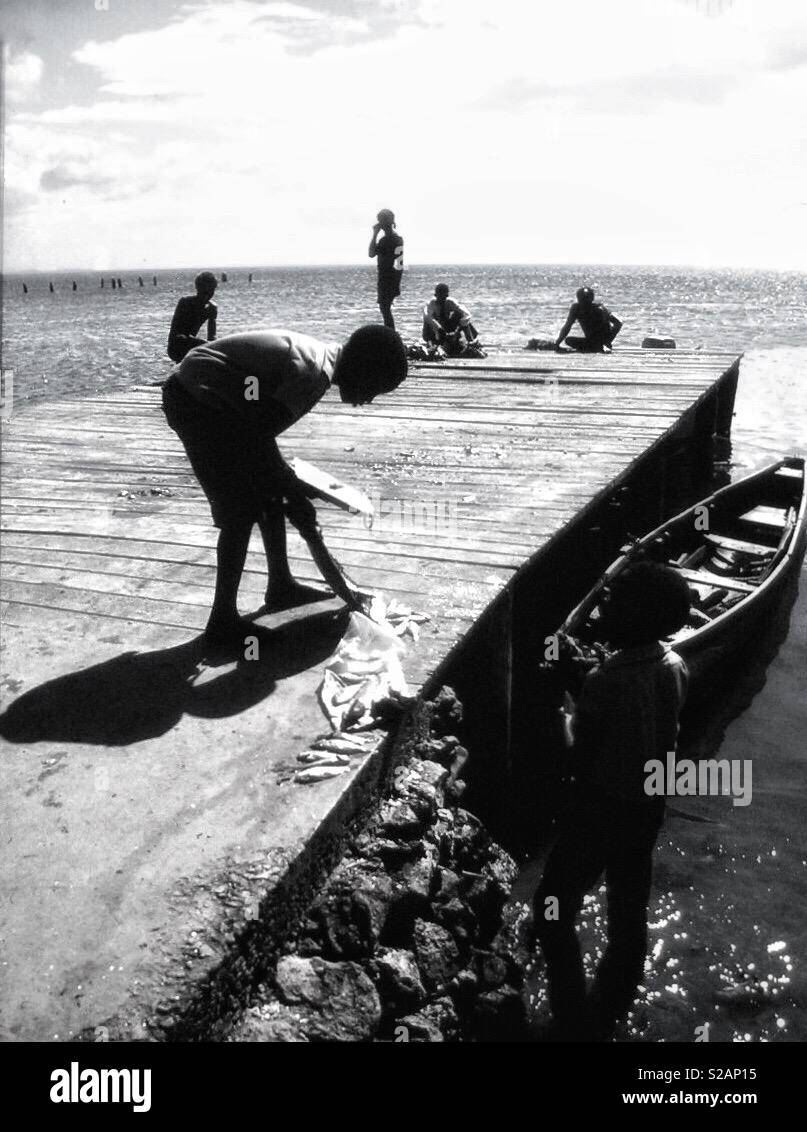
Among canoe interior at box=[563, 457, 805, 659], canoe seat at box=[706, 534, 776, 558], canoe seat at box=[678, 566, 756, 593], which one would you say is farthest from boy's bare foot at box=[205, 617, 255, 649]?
canoe seat at box=[706, 534, 776, 558]

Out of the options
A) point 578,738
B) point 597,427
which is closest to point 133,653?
point 578,738

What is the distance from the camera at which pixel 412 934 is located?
3.44m

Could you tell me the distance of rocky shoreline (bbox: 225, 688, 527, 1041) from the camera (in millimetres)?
2730

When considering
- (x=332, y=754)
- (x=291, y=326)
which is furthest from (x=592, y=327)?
(x=291, y=326)

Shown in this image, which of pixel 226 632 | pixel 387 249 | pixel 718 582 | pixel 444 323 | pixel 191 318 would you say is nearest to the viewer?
pixel 226 632

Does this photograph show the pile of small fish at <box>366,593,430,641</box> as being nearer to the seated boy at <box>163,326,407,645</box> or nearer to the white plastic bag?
the white plastic bag

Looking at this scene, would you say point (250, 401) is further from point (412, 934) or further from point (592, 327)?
point (592, 327)

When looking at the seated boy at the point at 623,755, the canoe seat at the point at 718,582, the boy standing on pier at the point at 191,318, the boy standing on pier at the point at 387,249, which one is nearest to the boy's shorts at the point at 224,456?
the seated boy at the point at 623,755

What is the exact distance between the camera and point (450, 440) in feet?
29.3

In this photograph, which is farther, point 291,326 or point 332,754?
point 291,326

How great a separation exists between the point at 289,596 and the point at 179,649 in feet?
2.49

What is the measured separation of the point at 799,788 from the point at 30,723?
5.48 metres

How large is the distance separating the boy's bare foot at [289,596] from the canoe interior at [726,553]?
6.57ft
